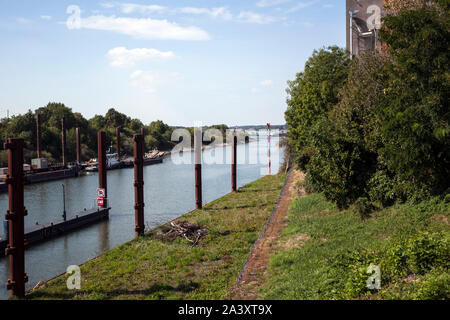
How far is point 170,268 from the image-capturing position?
1335 cm

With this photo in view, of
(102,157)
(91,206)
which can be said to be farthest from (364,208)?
(91,206)

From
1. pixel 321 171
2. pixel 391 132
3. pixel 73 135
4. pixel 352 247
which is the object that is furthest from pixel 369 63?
pixel 73 135

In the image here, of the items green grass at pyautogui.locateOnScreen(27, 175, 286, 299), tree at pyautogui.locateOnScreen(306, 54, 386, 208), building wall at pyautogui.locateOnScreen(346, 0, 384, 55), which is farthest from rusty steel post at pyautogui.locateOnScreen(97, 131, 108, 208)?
building wall at pyautogui.locateOnScreen(346, 0, 384, 55)

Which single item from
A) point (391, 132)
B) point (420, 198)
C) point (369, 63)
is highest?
point (369, 63)

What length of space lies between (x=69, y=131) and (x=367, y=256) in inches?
3205

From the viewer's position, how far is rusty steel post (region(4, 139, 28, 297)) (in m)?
11.7

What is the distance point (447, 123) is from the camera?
10164mm

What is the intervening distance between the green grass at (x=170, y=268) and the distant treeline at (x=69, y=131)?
3650 centimetres

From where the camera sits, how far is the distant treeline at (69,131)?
70000mm

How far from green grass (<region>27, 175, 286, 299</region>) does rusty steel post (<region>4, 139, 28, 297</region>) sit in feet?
2.27

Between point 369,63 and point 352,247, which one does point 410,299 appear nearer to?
point 352,247

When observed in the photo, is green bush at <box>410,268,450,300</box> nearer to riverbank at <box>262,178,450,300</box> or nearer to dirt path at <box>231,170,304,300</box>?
riverbank at <box>262,178,450,300</box>

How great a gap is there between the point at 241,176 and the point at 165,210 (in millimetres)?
23804

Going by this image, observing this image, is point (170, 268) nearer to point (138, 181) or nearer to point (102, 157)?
point (138, 181)
